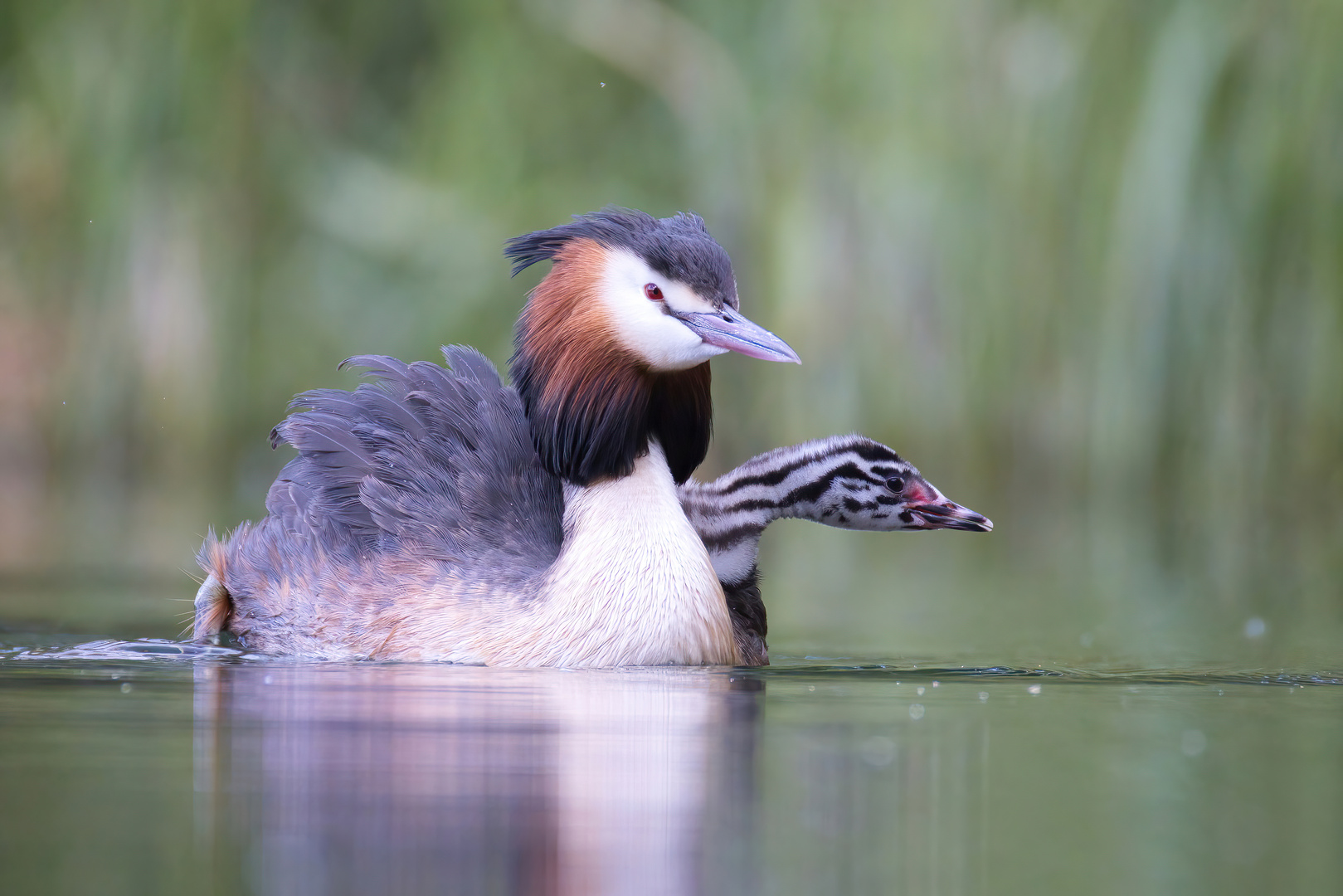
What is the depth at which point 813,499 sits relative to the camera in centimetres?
669

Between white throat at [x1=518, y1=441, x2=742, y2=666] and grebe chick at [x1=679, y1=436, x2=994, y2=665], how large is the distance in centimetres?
74

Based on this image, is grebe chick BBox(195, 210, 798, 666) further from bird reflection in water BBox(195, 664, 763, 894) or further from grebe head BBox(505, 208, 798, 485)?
bird reflection in water BBox(195, 664, 763, 894)

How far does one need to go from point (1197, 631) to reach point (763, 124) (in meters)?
5.75

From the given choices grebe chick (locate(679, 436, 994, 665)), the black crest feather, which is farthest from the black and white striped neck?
the black crest feather

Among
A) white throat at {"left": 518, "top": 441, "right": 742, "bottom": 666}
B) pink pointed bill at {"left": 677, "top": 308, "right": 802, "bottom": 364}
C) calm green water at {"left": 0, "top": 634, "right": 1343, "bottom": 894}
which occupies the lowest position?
calm green water at {"left": 0, "top": 634, "right": 1343, "bottom": 894}

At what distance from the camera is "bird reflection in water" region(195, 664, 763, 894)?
2.88m

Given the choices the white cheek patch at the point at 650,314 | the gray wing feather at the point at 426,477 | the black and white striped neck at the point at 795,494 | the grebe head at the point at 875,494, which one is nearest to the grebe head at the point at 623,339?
the white cheek patch at the point at 650,314

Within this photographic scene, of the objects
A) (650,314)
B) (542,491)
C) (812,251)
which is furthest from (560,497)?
(812,251)

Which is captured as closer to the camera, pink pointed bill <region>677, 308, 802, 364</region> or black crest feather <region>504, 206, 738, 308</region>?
pink pointed bill <region>677, 308, 802, 364</region>

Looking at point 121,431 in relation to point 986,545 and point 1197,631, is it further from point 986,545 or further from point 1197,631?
point 1197,631

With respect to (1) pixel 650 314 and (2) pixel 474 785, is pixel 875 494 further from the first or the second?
(2) pixel 474 785

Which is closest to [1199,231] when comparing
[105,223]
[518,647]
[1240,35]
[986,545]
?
[1240,35]

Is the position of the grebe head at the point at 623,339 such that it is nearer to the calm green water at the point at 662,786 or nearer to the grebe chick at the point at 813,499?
the grebe chick at the point at 813,499

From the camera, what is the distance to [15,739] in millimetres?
4020
